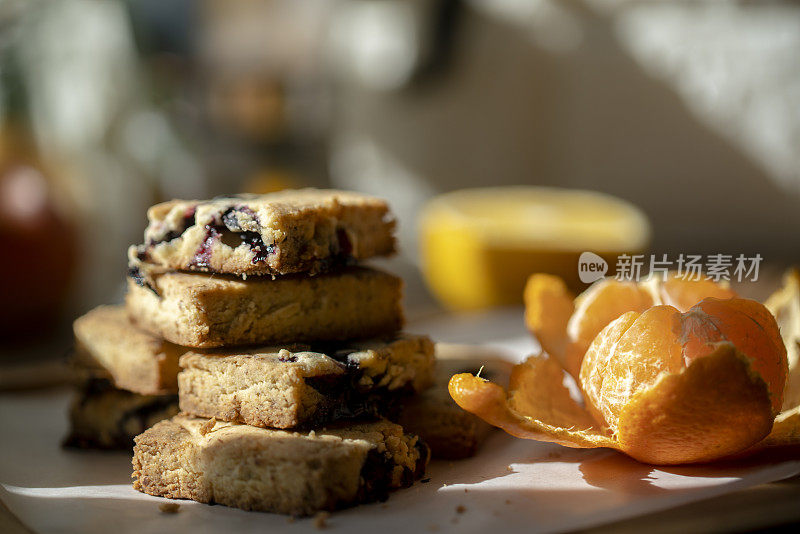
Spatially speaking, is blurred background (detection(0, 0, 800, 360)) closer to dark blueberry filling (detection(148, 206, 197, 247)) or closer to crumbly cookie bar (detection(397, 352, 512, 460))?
dark blueberry filling (detection(148, 206, 197, 247))

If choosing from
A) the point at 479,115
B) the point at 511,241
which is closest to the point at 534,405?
the point at 511,241

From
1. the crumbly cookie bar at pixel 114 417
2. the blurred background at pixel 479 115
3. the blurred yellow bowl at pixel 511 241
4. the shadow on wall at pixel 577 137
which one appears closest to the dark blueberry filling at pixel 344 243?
the crumbly cookie bar at pixel 114 417

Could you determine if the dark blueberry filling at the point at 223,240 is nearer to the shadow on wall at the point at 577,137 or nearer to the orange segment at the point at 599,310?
the orange segment at the point at 599,310

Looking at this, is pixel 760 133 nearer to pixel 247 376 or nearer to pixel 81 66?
pixel 247 376

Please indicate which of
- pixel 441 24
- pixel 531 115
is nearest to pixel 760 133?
pixel 531 115

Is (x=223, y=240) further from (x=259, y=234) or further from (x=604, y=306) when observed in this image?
(x=604, y=306)

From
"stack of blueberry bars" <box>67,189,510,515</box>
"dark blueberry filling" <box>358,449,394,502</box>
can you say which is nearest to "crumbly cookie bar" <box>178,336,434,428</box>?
"stack of blueberry bars" <box>67,189,510,515</box>
